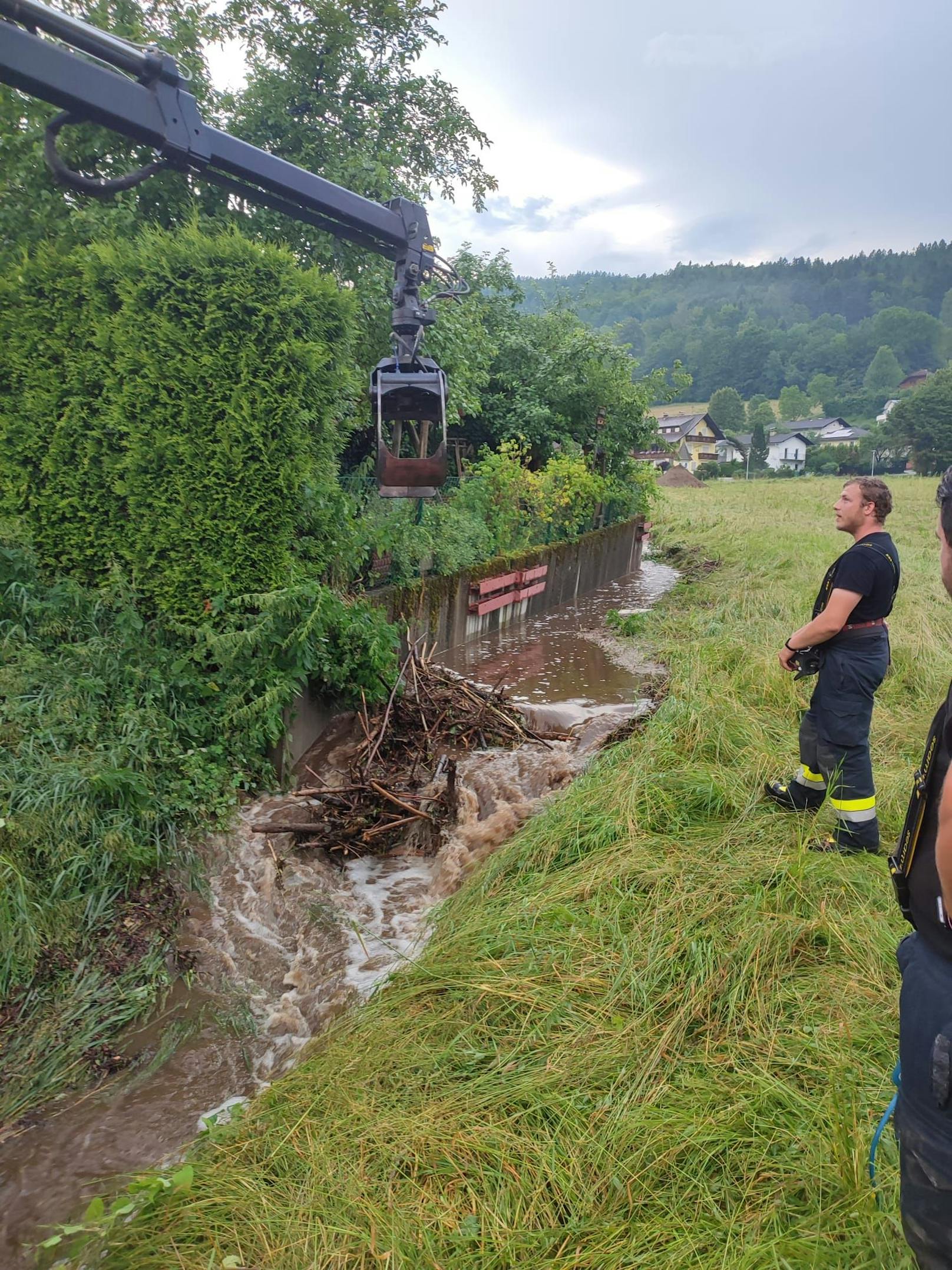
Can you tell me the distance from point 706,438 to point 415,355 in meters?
88.6

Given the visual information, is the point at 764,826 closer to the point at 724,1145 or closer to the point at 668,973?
the point at 668,973

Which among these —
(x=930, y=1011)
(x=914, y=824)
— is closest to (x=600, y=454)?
(x=914, y=824)

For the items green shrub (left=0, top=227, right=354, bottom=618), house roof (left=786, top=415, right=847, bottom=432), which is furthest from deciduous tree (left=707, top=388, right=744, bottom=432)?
green shrub (left=0, top=227, right=354, bottom=618)

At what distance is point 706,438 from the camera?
292 ft

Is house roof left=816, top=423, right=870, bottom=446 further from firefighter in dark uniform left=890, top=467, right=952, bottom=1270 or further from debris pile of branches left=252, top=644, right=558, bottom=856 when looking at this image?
firefighter in dark uniform left=890, top=467, right=952, bottom=1270

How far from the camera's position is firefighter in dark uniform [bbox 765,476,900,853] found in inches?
170

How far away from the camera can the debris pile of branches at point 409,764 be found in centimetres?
559

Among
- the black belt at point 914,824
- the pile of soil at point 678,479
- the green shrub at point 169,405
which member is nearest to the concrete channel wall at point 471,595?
the green shrub at point 169,405

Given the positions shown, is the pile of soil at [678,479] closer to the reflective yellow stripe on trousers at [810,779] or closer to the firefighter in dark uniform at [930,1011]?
the reflective yellow stripe on trousers at [810,779]

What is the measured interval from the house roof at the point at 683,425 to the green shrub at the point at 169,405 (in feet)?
263

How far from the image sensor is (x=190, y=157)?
5.66 meters

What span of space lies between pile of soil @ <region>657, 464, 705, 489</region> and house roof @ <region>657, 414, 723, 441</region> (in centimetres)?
1859

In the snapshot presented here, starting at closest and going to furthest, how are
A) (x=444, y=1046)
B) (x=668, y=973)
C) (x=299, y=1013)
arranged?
(x=444, y=1046) < (x=668, y=973) < (x=299, y=1013)

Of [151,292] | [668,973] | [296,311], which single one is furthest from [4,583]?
[668,973]
